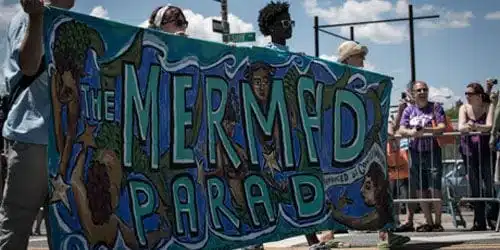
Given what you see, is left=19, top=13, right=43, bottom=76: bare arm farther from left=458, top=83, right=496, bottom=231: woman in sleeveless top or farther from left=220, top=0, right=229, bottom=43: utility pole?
left=220, top=0, right=229, bottom=43: utility pole

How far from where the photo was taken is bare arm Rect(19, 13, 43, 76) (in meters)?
4.18

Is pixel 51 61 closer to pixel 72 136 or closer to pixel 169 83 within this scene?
pixel 72 136

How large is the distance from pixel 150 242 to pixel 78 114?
35.2 inches

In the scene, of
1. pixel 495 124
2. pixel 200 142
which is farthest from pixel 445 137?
pixel 200 142

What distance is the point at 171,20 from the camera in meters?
5.71

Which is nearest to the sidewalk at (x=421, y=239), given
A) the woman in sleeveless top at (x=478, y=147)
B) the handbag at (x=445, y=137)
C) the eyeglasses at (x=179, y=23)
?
the woman in sleeveless top at (x=478, y=147)

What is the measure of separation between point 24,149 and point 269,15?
322 cm

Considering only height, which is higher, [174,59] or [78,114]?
[174,59]

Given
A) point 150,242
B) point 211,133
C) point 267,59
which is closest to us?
point 150,242

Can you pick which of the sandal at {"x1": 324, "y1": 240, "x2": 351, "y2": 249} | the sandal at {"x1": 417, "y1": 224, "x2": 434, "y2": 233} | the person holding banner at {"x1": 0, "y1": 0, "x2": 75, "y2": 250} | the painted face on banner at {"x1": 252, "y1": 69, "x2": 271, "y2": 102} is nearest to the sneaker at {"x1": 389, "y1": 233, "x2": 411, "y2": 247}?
the sandal at {"x1": 324, "y1": 240, "x2": 351, "y2": 249}

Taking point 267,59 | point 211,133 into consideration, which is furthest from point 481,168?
point 211,133

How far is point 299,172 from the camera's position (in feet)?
20.8

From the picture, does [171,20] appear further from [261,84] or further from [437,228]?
[437,228]

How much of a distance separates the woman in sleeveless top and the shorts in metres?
0.33
